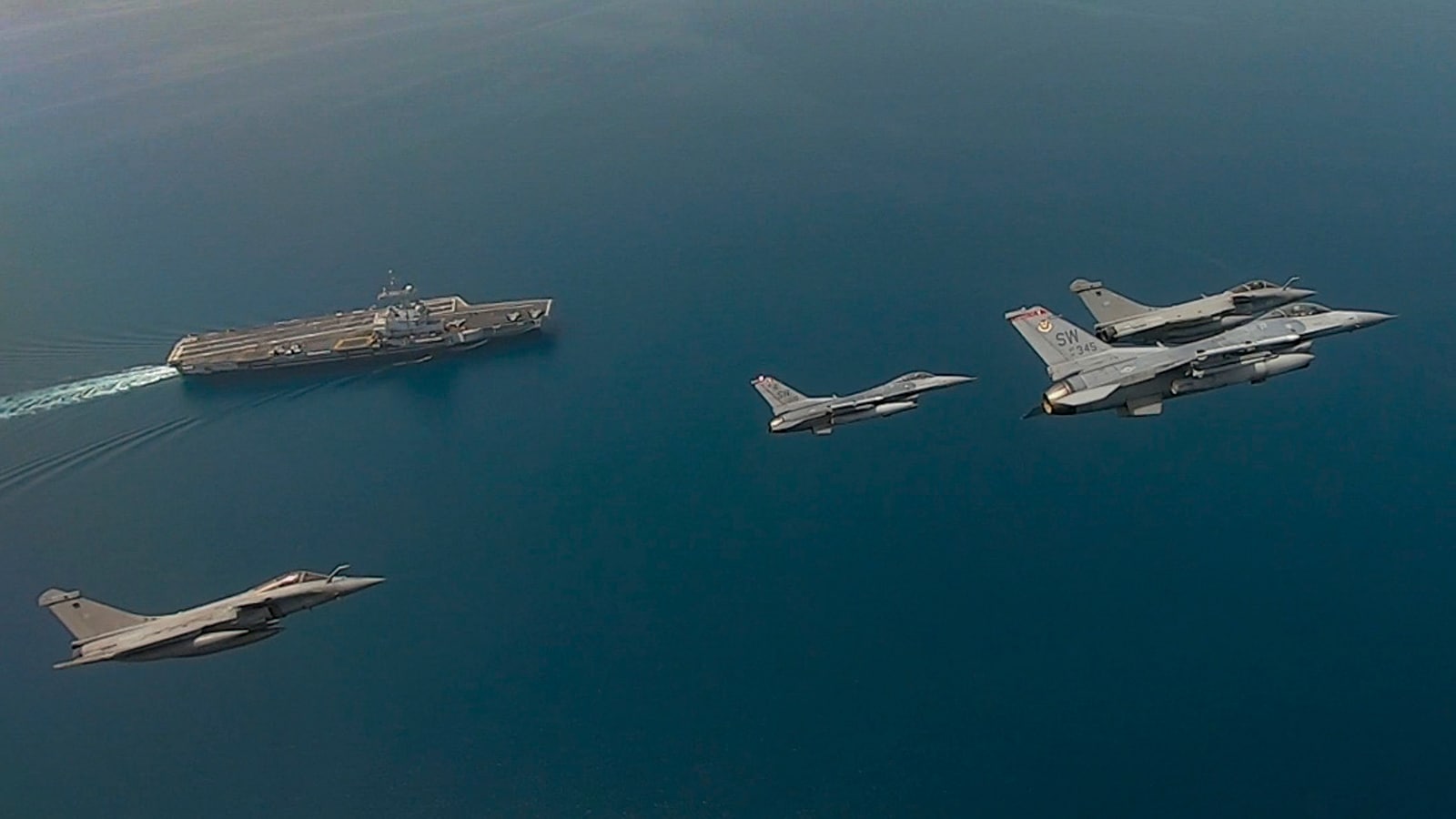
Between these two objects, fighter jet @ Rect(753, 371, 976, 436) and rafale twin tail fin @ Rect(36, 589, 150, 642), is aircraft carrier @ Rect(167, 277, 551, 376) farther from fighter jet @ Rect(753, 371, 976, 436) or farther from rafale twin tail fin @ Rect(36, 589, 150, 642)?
rafale twin tail fin @ Rect(36, 589, 150, 642)

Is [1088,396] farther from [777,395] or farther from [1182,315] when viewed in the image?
[777,395]

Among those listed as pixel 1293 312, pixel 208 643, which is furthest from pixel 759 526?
pixel 1293 312

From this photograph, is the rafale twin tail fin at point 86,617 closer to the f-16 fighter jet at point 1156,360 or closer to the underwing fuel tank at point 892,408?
the underwing fuel tank at point 892,408

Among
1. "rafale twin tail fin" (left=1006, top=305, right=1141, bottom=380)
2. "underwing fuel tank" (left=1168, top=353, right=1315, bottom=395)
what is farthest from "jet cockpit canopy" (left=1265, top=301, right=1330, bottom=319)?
"rafale twin tail fin" (left=1006, top=305, right=1141, bottom=380)

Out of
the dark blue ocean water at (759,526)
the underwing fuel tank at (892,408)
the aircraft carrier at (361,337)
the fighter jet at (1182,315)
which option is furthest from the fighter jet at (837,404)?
the aircraft carrier at (361,337)

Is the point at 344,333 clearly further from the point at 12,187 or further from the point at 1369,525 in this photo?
the point at 1369,525

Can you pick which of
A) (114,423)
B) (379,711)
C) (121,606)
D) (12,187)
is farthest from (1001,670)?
(12,187)
